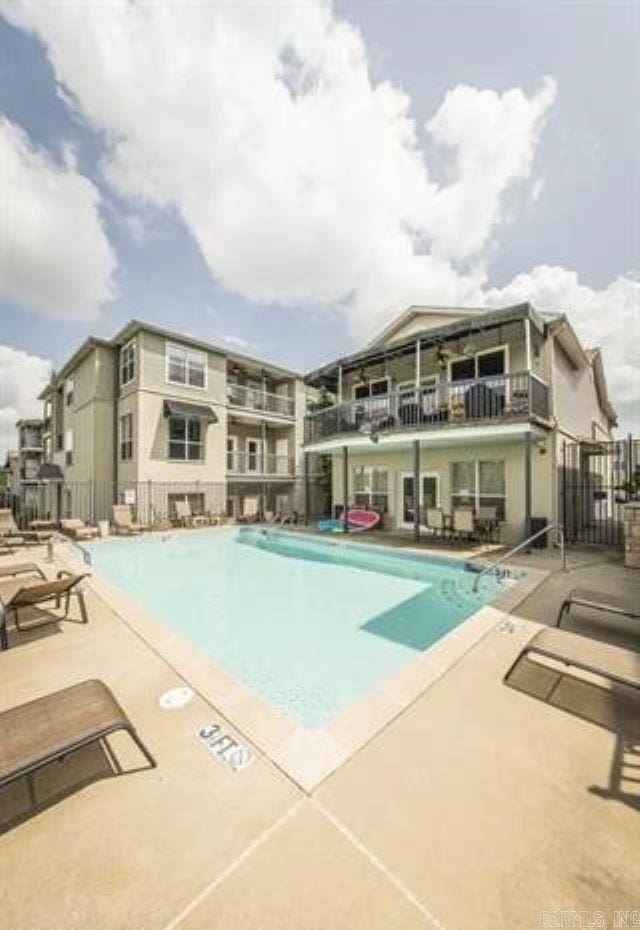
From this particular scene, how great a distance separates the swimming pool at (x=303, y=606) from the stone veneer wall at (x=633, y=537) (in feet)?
10.9

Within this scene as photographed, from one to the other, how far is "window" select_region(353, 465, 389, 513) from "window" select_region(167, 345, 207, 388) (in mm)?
9218

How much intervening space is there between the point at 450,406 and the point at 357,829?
11.6 m

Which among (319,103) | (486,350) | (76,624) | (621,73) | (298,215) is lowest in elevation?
(76,624)

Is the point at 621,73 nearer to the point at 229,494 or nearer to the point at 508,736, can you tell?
the point at 508,736

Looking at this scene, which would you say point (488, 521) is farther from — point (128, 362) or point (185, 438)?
point (128, 362)

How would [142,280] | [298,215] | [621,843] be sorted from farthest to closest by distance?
[142,280]
[298,215]
[621,843]

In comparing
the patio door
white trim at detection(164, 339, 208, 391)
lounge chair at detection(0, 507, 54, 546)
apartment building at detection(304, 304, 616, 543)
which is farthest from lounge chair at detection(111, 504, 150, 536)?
the patio door

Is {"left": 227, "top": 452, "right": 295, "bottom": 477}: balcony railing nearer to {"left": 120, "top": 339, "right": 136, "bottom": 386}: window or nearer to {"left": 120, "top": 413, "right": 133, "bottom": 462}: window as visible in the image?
{"left": 120, "top": 413, "right": 133, "bottom": 462}: window

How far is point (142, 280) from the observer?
1521 cm

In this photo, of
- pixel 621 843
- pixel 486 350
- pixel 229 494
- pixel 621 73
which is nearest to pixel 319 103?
pixel 621 73

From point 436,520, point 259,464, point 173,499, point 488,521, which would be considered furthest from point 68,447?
point 488,521

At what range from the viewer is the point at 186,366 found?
19047 mm

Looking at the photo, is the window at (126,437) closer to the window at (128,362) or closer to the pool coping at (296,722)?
the window at (128,362)

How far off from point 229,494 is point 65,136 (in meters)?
15.9
